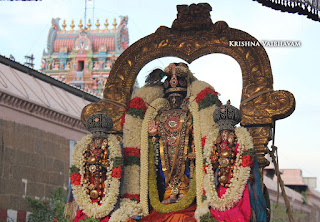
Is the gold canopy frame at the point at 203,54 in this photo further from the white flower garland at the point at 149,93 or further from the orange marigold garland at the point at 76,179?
the orange marigold garland at the point at 76,179

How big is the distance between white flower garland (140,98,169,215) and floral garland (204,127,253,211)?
977 mm

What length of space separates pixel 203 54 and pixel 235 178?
2.12 m

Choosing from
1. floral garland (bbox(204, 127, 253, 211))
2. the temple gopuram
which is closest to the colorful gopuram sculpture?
floral garland (bbox(204, 127, 253, 211))

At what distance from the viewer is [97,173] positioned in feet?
27.0

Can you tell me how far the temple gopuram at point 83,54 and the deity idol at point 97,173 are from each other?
97.5ft

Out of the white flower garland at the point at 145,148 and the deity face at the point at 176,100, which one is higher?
the deity face at the point at 176,100

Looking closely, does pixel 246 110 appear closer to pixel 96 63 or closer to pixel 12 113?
pixel 12 113

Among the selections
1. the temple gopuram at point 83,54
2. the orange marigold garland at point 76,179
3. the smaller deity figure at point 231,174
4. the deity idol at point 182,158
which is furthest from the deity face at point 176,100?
the temple gopuram at point 83,54

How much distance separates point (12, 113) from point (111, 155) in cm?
922

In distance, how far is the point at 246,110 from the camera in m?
8.42

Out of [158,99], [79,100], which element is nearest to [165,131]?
[158,99]

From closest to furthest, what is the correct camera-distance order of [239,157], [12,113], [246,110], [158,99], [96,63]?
[239,157] → [246,110] → [158,99] → [12,113] → [96,63]

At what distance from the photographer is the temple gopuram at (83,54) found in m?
39.0

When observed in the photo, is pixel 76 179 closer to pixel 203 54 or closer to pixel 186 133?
pixel 186 133
